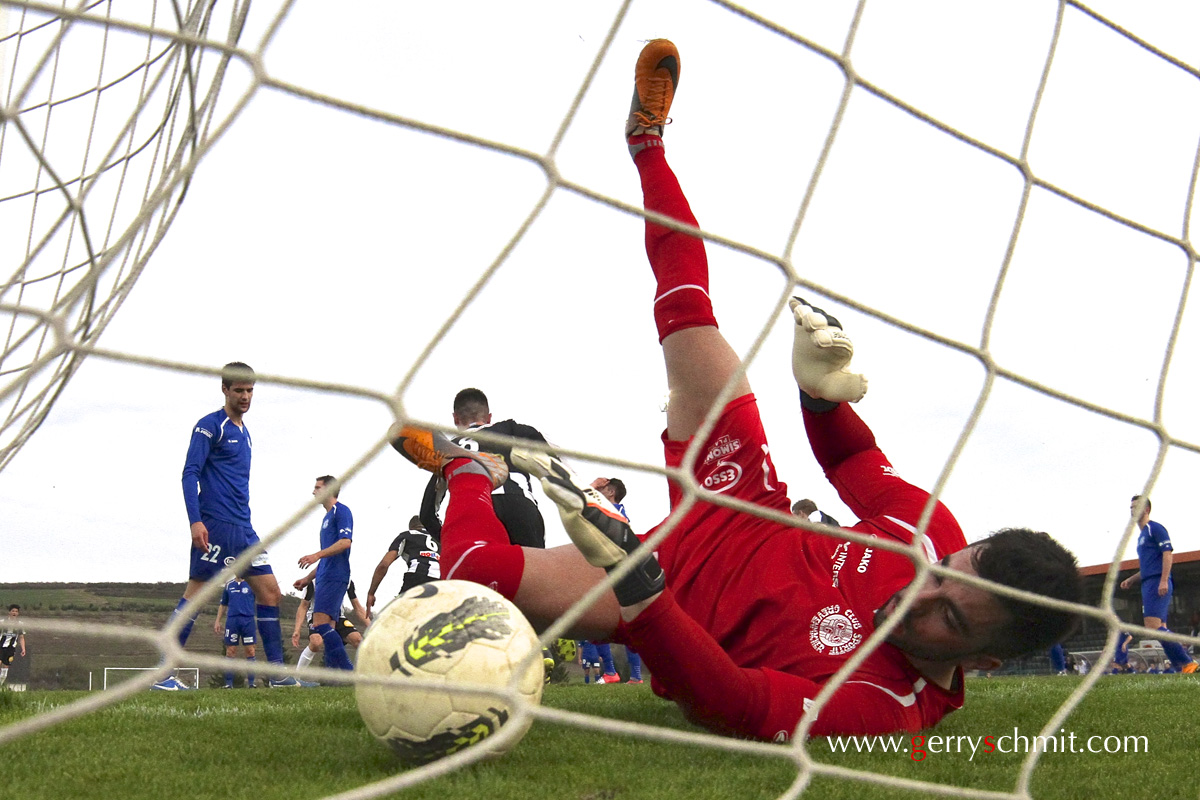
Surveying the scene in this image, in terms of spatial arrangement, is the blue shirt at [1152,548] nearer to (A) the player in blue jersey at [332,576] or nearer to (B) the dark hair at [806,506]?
(B) the dark hair at [806,506]

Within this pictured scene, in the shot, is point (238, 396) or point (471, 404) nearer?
point (471, 404)

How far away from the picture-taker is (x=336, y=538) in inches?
227

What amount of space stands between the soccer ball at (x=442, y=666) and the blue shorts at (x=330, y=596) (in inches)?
150

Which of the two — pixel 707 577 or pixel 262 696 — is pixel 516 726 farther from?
pixel 262 696

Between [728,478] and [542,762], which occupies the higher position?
[728,478]

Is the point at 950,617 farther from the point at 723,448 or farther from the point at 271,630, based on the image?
the point at 271,630

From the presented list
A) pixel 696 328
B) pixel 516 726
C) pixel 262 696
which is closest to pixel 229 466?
pixel 262 696

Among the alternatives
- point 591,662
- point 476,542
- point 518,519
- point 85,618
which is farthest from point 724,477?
point 85,618

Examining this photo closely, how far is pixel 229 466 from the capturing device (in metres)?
4.46

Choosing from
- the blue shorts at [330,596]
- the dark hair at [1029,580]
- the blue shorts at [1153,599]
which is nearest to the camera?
the dark hair at [1029,580]

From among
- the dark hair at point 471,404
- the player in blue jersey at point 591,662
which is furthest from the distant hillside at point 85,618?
the dark hair at point 471,404

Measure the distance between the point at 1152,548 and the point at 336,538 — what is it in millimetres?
4658

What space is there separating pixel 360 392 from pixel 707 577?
4.84 feet

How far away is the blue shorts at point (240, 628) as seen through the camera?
5449 mm
